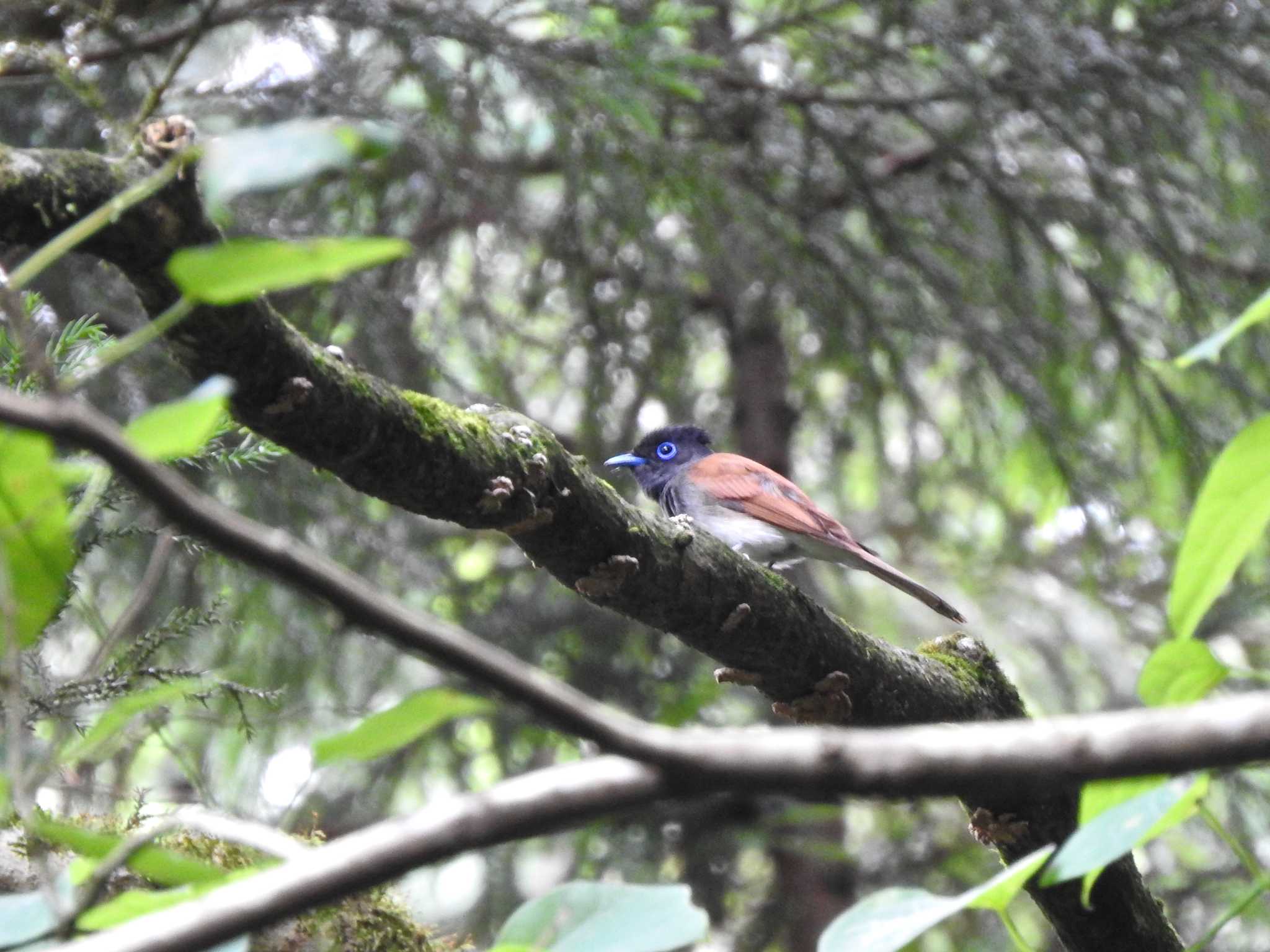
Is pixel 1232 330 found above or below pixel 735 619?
above

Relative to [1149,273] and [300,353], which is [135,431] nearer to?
[300,353]

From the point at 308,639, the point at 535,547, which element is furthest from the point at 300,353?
the point at 308,639

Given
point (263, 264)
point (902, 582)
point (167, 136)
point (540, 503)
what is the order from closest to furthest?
point (263, 264) < point (167, 136) < point (540, 503) < point (902, 582)

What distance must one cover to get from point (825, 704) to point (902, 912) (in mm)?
1481

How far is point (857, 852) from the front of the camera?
7.62 meters

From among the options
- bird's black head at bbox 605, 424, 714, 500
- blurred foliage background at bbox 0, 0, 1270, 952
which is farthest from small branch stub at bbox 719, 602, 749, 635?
bird's black head at bbox 605, 424, 714, 500

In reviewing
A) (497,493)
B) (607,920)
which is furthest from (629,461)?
(607,920)

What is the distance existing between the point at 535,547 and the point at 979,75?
160 inches

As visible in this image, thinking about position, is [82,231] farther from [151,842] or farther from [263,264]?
[151,842]

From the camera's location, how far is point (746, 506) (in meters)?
5.35

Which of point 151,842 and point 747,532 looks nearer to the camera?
point 151,842

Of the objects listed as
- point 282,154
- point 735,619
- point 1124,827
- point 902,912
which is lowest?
point 735,619

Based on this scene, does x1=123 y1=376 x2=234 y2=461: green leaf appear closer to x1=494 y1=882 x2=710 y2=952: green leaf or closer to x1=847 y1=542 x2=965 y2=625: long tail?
x1=494 y1=882 x2=710 y2=952: green leaf

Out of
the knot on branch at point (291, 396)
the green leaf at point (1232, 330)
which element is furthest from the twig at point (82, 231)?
the green leaf at point (1232, 330)
